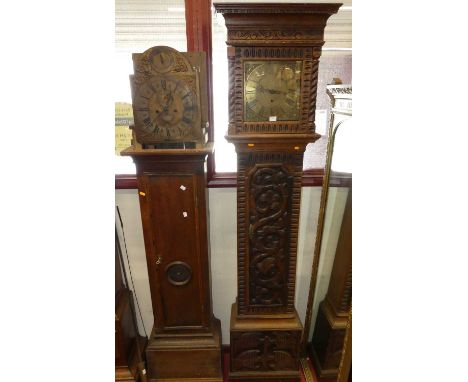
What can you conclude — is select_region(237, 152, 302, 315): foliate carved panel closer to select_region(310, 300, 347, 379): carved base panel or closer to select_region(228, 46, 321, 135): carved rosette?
select_region(228, 46, 321, 135): carved rosette

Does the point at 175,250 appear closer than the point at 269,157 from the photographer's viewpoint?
No

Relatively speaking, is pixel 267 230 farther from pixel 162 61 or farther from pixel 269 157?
pixel 162 61

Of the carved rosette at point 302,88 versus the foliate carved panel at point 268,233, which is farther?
the foliate carved panel at point 268,233

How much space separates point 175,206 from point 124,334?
3.18 ft

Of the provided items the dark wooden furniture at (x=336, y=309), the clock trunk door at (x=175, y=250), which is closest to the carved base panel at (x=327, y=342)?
the dark wooden furniture at (x=336, y=309)

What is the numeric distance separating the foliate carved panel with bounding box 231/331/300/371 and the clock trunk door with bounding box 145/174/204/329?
0.95 ft

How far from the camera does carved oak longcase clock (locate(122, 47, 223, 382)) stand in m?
1.69

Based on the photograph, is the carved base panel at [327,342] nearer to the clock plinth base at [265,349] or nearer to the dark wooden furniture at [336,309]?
the dark wooden furniture at [336,309]

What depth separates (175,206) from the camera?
6.09ft

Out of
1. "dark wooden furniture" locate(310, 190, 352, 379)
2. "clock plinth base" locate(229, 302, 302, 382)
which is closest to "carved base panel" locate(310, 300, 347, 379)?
"dark wooden furniture" locate(310, 190, 352, 379)

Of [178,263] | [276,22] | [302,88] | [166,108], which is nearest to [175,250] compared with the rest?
[178,263]

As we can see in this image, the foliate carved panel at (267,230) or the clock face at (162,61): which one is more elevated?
the clock face at (162,61)

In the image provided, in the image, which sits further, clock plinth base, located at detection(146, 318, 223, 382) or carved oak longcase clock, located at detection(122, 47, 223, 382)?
clock plinth base, located at detection(146, 318, 223, 382)

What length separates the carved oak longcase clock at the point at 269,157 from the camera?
1603 millimetres
